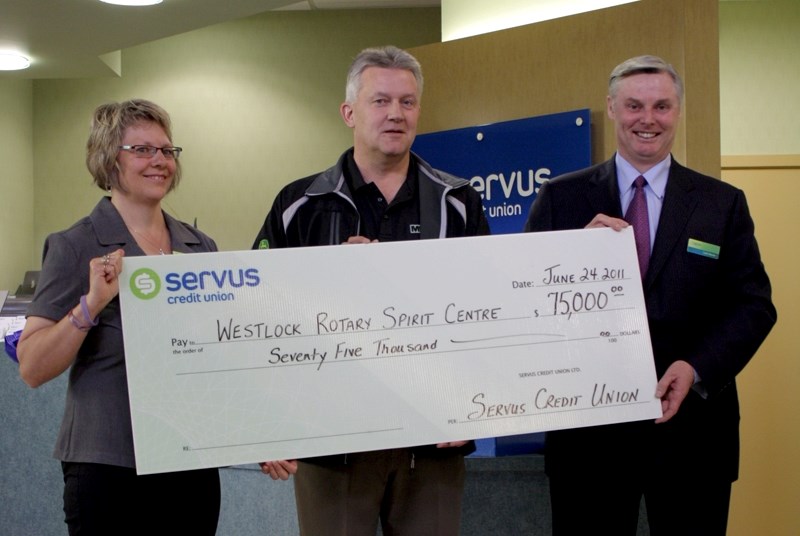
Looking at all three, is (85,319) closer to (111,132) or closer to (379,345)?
(111,132)

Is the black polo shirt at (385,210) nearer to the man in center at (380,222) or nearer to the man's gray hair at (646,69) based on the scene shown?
the man in center at (380,222)

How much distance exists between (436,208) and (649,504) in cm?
85

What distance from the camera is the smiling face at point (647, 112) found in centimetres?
202

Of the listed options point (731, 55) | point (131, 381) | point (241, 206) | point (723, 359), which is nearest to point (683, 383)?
point (723, 359)

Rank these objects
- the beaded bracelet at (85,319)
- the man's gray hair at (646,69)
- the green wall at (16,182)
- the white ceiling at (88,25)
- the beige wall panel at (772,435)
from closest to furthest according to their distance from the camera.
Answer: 1. the beaded bracelet at (85,319)
2. the man's gray hair at (646,69)
3. the beige wall panel at (772,435)
4. the white ceiling at (88,25)
5. the green wall at (16,182)

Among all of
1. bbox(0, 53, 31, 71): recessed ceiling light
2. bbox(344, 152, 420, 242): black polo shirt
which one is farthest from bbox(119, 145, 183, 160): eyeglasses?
bbox(0, 53, 31, 71): recessed ceiling light

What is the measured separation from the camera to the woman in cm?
171

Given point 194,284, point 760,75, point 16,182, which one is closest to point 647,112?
Answer: point 194,284

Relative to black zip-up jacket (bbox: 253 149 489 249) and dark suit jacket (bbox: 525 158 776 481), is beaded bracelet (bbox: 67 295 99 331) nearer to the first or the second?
black zip-up jacket (bbox: 253 149 489 249)

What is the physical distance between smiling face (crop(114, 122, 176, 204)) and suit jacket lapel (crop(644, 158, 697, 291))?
1121mm

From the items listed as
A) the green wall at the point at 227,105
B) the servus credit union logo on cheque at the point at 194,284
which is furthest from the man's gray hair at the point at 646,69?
the green wall at the point at 227,105

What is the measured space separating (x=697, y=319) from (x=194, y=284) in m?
1.15

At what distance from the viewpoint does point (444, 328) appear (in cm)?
187

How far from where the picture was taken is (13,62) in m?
5.46
